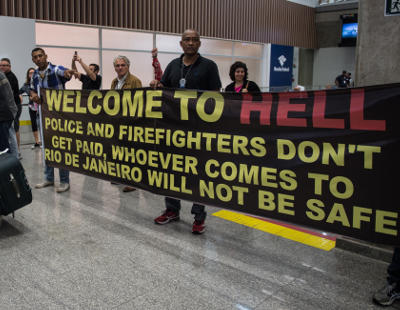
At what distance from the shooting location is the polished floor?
2.84 meters

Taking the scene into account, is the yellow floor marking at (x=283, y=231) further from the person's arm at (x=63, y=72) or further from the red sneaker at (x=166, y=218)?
the person's arm at (x=63, y=72)

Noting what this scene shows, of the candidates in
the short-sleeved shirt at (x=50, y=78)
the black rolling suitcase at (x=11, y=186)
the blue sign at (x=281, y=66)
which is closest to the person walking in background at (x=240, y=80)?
the short-sleeved shirt at (x=50, y=78)

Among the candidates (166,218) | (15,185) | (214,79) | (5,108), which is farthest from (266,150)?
(5,108)

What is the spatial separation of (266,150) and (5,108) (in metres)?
3.78

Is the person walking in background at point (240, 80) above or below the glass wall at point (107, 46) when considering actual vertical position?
below

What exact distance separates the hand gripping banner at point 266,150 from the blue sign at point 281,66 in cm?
1560

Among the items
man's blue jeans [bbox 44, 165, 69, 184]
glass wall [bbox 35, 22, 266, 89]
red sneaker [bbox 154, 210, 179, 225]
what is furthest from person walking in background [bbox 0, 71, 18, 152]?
glass wall [bbox 35, 22, 266, 89]

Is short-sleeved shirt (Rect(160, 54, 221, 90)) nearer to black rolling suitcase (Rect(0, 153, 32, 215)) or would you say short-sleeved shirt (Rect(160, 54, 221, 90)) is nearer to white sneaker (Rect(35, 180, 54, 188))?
black rolling suitcase (Rect(0, 153, 32, 215))

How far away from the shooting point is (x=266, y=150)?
3188mm

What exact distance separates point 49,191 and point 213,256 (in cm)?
289

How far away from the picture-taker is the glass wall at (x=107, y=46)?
1146 cm

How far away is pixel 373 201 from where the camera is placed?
2.74 metres

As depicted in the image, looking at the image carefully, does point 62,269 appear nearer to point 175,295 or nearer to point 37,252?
point 37,252

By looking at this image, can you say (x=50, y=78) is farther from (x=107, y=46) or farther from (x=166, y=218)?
(x=107, y=46)
